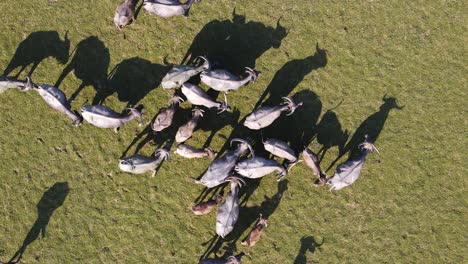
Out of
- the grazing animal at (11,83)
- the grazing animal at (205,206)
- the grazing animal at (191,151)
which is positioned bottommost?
the grazing animal at (205,206)

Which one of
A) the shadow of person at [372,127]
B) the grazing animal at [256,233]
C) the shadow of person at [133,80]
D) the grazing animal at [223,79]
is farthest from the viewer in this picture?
the shadow of person at [133,80]

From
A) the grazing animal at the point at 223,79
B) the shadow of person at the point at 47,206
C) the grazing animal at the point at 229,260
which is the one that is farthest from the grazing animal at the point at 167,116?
the grazing animal at the point at 229,260

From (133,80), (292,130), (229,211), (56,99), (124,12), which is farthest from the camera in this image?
(133,80)

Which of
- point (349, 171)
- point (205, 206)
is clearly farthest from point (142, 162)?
point (349, 171)

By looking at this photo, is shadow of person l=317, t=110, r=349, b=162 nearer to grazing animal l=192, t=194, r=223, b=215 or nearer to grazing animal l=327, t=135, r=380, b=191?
grazing animal l=327, t=135, r=380, b=191

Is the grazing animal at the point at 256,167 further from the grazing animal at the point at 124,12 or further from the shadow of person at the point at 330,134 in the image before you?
the grazing animal at the point at 124,12

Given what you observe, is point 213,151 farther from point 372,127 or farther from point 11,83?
point 11,83

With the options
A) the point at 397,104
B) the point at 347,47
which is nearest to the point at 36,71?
the point at 347,47

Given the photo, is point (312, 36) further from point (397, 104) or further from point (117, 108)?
point (117, 108)
